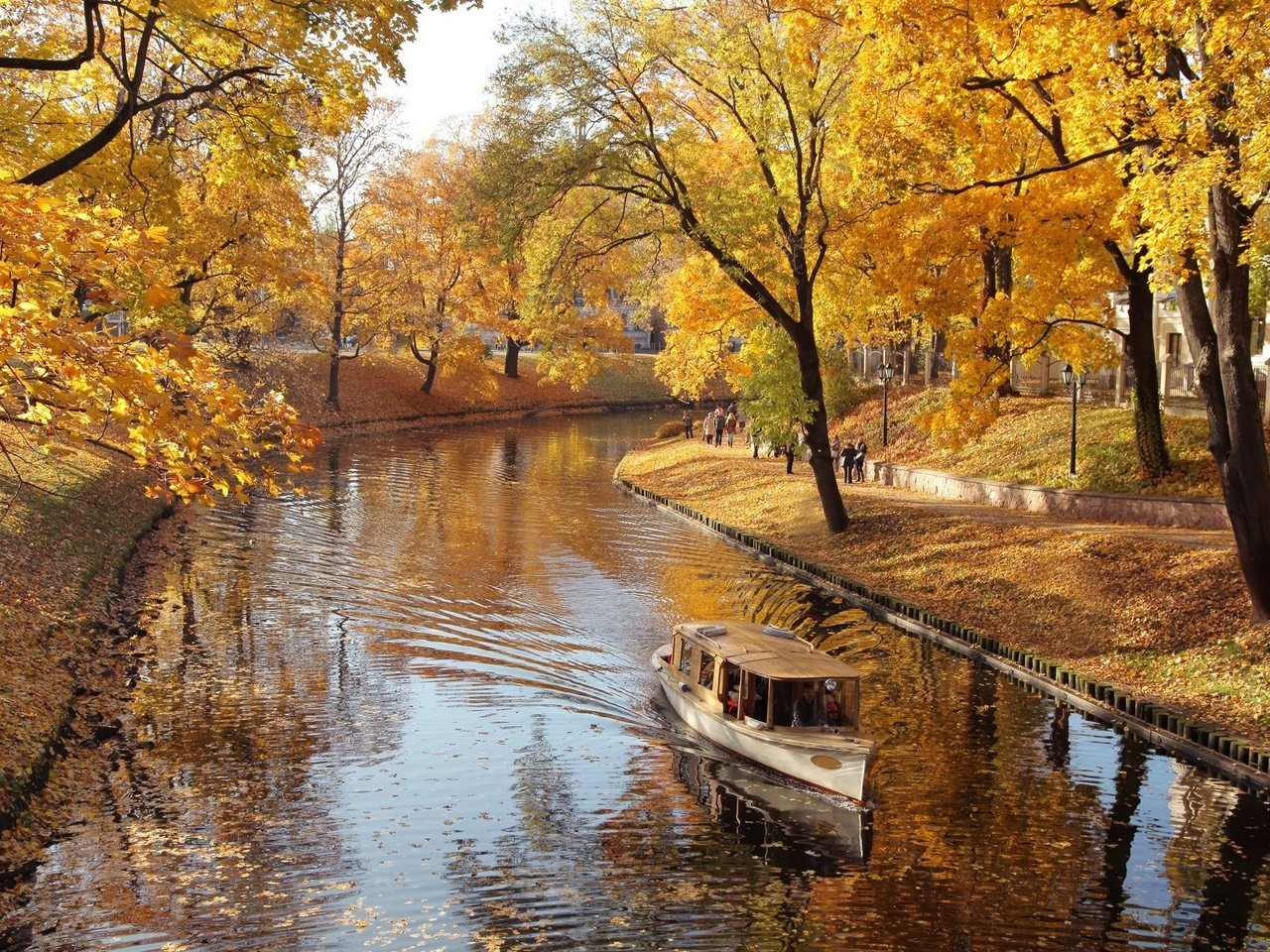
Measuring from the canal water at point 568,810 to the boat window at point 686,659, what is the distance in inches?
31.5

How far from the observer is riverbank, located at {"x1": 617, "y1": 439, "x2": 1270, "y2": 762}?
1677 centimetres

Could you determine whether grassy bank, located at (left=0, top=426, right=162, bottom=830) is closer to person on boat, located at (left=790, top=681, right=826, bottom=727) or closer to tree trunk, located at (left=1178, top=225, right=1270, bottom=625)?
person on boat, located at (left=790, top=681, right=826, bottom=727)

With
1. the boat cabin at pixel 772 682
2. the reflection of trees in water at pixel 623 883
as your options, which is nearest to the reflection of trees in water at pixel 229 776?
the reflection of trees in water at pixel 623 883

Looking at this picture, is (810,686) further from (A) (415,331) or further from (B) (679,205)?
(A) (415,331)

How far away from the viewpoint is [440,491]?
37.8 meters

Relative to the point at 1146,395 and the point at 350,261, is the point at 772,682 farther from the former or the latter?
the point at 350,261

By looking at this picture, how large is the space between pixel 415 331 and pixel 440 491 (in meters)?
26.1

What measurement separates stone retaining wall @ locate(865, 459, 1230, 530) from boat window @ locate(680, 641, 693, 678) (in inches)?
480

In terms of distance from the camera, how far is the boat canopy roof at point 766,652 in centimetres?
1505

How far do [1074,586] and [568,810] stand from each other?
39.8 ft

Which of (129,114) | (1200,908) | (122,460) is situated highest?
(129,114)

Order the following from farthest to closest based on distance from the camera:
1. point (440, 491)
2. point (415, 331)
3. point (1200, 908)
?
point (415, 331) → point (440, 491) → point (1200, 908)

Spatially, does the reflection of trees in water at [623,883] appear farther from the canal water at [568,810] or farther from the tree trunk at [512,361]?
the tree trunk at [512,361]

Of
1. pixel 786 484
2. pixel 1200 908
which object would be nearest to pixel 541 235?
pixel 786 484
